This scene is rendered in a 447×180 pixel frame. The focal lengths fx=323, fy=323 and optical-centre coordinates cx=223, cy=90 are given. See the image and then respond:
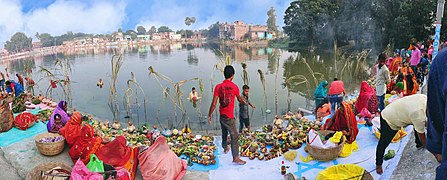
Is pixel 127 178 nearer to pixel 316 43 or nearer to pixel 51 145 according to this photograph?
pixel 51 145

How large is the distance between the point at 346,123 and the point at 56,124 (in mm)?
4710

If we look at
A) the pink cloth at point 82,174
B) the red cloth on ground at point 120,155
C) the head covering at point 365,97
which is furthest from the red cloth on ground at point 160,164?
the head covering at point 365,97

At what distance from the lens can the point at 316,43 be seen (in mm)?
37000

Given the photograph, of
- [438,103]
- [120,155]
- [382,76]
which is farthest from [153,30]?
[438,103]

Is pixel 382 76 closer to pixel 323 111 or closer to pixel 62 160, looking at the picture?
pixel 323 111

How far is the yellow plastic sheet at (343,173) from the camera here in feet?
11.7

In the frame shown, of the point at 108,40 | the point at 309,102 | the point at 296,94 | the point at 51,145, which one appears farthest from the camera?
the point at 108,40

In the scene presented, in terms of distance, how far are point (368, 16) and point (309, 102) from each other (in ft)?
60.0

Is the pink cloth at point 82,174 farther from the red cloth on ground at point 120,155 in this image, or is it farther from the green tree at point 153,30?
the green tree at point 153,30

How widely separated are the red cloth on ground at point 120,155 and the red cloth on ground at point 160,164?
12 cm

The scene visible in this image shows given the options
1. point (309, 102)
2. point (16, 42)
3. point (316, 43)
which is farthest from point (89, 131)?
point (16, 42)

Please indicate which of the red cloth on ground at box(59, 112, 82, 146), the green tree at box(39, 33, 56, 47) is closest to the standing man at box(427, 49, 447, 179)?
the red cloth on ground at box(59, 112, 82, 146)

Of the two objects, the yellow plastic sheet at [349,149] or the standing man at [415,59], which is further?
the standing man at [415,59]

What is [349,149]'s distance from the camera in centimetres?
468
